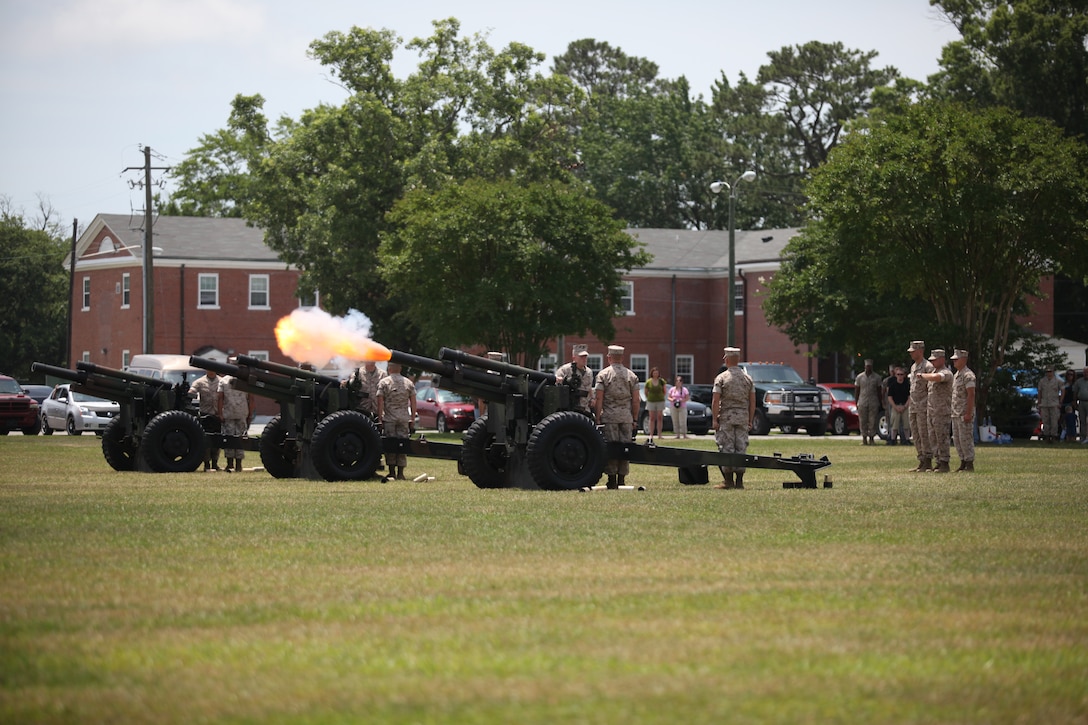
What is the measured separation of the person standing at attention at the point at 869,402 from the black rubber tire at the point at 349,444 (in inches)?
649

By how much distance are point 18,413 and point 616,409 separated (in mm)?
28844

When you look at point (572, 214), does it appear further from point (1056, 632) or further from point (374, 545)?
point (1056, 632)

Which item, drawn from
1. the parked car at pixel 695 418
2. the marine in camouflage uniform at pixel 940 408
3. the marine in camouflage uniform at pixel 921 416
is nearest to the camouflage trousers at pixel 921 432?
the marine in camouflage uniform at pixel 921 416

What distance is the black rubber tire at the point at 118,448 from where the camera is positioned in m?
25.4

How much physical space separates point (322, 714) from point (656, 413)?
109 feet

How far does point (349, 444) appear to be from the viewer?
869 inches

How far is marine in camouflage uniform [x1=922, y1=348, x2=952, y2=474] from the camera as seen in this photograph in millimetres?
23188

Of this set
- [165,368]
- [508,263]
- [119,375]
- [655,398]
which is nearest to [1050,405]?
[655,398]

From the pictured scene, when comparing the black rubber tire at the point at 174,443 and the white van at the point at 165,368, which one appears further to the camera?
the white van at the point at 165,368

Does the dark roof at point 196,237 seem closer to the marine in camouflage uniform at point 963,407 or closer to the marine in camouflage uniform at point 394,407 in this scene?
the marine in camouflage uniform at point 394,407

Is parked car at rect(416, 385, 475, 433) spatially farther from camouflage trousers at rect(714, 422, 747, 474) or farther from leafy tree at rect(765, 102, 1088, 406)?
camouflage trousers at rect(714, 422, 747, 474)

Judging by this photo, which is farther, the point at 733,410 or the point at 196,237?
the point at 196,237

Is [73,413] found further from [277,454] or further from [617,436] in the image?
[617,436]

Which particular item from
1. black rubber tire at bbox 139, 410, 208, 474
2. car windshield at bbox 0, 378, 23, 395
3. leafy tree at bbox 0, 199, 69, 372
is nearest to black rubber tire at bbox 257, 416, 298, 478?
black rubber tire at bbox 139, 410, 208, 474
